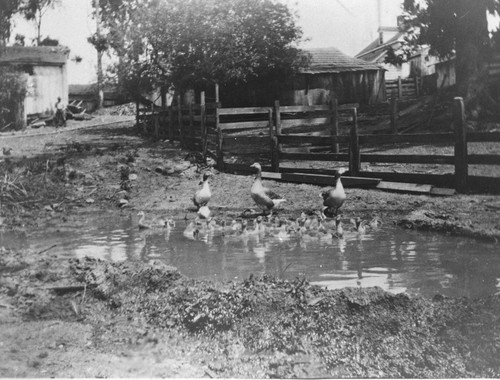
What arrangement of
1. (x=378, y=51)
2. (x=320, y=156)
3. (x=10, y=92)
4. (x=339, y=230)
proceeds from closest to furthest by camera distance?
(x=339, y=230) < (x=320, y=156) < (x=10, y=92) < (x=378, y=51)

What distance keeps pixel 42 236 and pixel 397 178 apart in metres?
6.99

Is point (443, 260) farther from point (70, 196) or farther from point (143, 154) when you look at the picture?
point (143, 154)

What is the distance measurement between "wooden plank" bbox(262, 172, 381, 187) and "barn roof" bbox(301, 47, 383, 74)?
17.4m

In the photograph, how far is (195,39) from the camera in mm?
23219

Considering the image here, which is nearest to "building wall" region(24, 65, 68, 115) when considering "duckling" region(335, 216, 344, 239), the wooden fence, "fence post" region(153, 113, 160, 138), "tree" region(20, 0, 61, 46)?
"fence post" region(153, 113, 160, 138)

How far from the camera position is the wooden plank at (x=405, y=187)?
1109 centimetres

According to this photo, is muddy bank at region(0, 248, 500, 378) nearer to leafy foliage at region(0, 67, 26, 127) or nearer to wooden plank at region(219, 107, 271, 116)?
wooden plank at region(219, 107, 271, 116)

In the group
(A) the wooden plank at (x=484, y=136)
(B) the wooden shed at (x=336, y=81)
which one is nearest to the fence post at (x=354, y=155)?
(A) the wooden plank at (x=484, y=136)

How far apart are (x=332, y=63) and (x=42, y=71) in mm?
19257

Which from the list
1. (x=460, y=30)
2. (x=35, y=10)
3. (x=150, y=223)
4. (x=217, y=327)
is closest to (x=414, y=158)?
(x=150, y=223)

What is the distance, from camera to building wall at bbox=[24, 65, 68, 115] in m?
34.6

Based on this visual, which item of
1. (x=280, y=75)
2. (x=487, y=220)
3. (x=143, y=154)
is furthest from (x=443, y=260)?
(x=280, y=75)

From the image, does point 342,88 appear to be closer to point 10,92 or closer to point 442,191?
point 10,92

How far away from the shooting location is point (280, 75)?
28938mm
